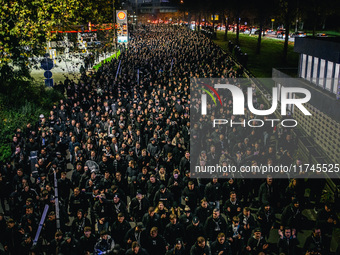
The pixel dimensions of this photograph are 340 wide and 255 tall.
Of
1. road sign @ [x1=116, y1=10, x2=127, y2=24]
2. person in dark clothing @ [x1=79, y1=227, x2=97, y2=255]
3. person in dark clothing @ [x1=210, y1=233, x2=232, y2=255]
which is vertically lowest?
person in dark clothing @ [x1=79, y1=227, x2=97, y2=255]

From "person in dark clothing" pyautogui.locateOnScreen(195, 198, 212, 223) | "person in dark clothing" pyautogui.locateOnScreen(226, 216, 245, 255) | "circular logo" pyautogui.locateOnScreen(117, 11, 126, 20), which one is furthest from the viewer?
"circular logo" pyautogui.locateOnScreen(117, 11, 126, 20)

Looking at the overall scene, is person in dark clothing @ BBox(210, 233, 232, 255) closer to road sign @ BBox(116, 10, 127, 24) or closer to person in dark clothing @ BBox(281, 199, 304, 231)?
person in dark clothing @ BBox(281, 199, 304, 231)

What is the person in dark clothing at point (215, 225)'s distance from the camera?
26.9ft

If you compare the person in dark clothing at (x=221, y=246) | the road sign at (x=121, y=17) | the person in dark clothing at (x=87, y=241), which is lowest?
the person in dark clothing at (x=87, y=241)

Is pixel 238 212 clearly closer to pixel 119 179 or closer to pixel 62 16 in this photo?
pixel 119 179

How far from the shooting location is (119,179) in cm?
1038

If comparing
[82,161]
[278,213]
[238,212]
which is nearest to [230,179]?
[238,212]

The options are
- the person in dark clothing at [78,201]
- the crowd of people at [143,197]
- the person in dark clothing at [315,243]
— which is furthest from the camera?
the person in dark clothing at [78,201]

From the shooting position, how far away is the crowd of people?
25.6 ft

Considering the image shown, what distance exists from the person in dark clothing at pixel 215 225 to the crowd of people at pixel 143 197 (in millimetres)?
22

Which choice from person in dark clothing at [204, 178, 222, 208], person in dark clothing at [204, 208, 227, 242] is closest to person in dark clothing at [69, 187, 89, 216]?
person in dark clothing at [204, 178, 222, 208]

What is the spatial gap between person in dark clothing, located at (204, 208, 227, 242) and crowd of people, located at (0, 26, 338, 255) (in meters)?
0.02

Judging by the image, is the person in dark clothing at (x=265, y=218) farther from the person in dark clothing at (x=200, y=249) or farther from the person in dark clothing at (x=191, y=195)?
the person in dark clothing at (x=200, y=249)

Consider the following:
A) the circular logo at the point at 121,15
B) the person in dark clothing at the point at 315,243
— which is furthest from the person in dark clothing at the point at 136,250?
the circular logo at the point at 121,15
